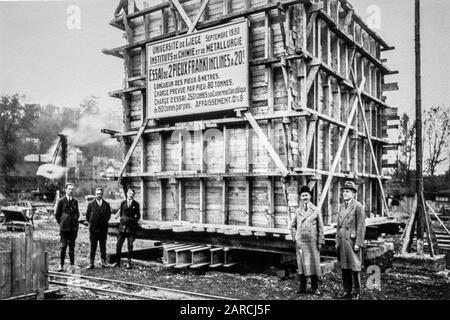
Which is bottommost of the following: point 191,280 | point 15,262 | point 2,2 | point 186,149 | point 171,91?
point 191,280

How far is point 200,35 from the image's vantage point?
35.2 feet

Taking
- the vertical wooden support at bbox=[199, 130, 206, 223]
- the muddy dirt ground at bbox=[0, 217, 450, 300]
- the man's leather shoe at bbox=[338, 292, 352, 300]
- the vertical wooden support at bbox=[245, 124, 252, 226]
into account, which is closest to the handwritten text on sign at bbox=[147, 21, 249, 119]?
the vertical wooden support at bbox=[245, 124, 252, 226]

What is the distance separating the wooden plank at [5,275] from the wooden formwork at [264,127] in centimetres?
468

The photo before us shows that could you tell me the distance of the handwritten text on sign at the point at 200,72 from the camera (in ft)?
33.4

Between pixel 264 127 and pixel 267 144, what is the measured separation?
630 mm

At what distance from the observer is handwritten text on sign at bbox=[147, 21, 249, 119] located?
10188 mm

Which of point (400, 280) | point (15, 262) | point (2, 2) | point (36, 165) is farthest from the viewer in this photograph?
point (36, 165)

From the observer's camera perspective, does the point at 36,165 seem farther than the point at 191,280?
Yes

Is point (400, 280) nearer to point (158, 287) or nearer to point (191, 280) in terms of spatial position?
point (191, 280)

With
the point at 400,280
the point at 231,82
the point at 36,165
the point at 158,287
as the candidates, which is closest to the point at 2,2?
the point at 231,82

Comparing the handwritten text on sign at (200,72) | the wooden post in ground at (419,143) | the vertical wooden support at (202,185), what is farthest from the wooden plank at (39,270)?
the wooden post in ground at (419,143)

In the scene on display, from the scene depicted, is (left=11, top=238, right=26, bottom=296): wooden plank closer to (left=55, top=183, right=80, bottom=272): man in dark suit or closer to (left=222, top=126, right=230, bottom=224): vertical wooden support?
(left=55, top=183, right=80, bottom=272): man in dark suit

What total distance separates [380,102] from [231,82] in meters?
6.64

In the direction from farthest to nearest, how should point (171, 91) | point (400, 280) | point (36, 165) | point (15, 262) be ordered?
1. point (36, 165)
2. point (171, 91)
3. point (400, 280)
4. point (15, 262)
